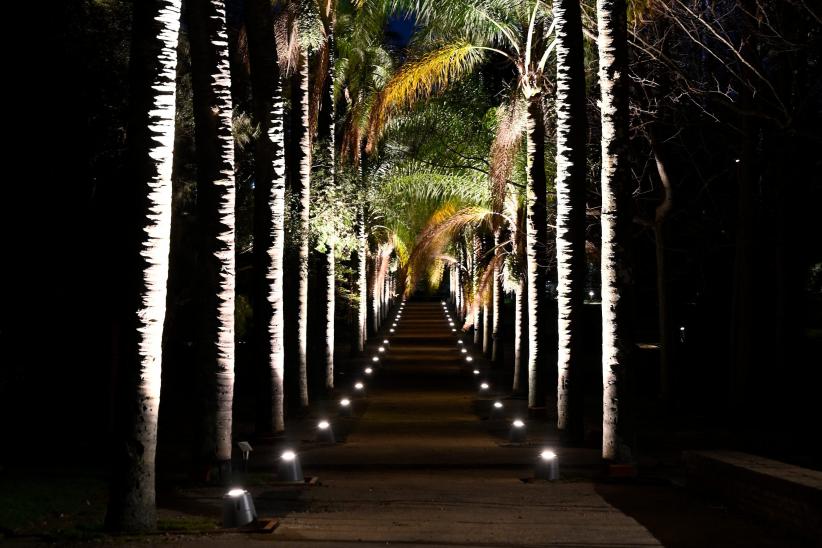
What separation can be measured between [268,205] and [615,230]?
595cm

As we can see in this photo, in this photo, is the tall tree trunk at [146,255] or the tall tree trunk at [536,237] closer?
the tall tree trunk at [146,255]

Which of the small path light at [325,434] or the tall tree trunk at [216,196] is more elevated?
the tall tree trunk at [216,196]

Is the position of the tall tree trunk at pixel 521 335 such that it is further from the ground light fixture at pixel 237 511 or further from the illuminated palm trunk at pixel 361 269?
the ground light fixture at pixel 237 511

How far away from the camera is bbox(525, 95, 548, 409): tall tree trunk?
24.2 m

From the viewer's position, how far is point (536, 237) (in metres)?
24.2

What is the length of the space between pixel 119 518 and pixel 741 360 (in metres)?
18.5

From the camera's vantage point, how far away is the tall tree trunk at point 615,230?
15547 mm

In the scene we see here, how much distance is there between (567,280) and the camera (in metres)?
19.3

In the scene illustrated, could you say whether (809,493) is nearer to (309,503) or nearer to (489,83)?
(309,503)

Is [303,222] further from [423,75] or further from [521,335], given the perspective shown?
[521,335]

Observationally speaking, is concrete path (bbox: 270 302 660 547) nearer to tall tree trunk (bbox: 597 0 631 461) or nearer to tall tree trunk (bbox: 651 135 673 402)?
tall tree trunk (bbox: 597 0 631 461)

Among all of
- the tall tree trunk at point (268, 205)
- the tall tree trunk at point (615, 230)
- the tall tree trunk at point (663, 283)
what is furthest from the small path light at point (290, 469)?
the tall tree trunk at point (663, 283)

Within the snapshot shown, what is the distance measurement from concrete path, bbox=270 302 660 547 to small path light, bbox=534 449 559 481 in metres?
0.21

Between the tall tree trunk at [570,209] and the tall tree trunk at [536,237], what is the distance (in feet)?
14.8
